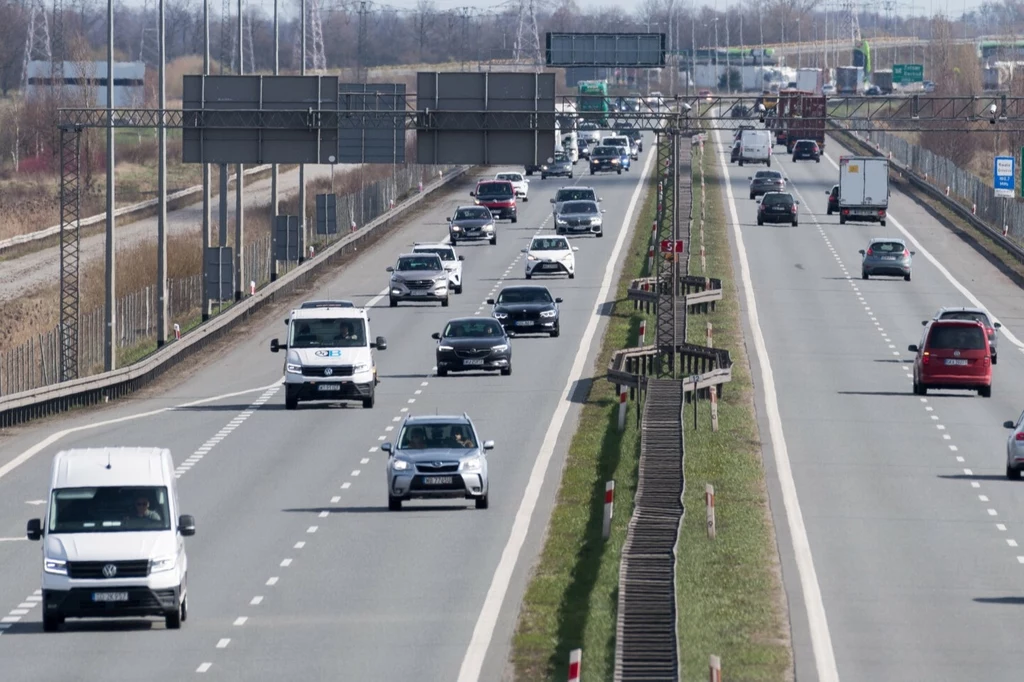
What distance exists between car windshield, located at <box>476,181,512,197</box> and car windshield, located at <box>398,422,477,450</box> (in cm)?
6464

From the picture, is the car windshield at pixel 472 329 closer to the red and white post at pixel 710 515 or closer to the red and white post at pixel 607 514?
the red and white post at pixel 607 514

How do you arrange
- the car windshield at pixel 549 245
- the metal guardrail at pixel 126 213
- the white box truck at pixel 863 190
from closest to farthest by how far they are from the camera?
the car windshield at pixel 549 245
the white box truck at pixel 863 190
the metal guardrail at pixel 126 213

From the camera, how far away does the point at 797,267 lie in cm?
7688

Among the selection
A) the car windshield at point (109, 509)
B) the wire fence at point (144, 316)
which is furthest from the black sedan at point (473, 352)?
the car windshield at point (109, 509)

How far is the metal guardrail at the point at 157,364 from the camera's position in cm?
4288

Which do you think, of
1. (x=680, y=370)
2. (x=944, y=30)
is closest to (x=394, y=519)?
(x=680, y=370)

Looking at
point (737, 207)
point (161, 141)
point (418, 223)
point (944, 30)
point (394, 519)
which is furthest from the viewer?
point (944, 30)

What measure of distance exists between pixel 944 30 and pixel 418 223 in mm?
87685

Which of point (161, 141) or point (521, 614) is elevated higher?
point (161, 141)

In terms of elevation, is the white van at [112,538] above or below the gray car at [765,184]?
below

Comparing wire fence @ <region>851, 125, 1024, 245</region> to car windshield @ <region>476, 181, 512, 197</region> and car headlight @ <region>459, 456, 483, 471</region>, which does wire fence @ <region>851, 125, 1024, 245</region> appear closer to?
car windshield @ <region>476, 181, 512, 197</region>

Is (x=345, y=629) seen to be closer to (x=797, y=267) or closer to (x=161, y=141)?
(x=161, y=141)

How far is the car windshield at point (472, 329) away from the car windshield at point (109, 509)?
88.5ft

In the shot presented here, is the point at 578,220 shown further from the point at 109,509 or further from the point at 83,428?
the point at 109,509
